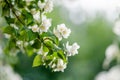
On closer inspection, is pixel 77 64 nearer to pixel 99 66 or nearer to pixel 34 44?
pixel 99 66

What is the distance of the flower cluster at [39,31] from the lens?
227 cm

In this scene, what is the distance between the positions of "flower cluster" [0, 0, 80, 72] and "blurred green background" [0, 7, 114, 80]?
5427 mm

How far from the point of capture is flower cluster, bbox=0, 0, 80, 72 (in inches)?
89.5

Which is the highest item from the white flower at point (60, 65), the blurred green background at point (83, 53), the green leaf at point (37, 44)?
the blurred green background at point (83, 53)

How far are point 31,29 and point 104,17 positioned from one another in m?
8.30

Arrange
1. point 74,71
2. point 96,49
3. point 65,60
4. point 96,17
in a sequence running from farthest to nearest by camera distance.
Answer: point 96,17, point 96,49, point 74,71, point 65,60

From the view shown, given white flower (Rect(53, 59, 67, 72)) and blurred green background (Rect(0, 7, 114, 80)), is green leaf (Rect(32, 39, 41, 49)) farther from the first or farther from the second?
blurred green background (Rect(0, 7, 114, 80))

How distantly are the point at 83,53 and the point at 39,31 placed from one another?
732 cm

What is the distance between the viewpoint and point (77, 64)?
912 centimetres

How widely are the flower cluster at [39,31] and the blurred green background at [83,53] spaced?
17.8 feet

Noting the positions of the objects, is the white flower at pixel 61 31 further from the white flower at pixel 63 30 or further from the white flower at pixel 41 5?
the white flower at pixel 41 5

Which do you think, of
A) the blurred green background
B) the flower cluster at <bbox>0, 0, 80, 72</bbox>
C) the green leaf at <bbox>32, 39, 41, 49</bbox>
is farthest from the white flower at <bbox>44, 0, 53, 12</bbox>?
the blurred green background

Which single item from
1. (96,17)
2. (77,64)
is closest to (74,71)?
(77,64)

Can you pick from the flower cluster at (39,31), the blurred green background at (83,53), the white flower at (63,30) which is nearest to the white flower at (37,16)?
the flower cluster at (39,31)
